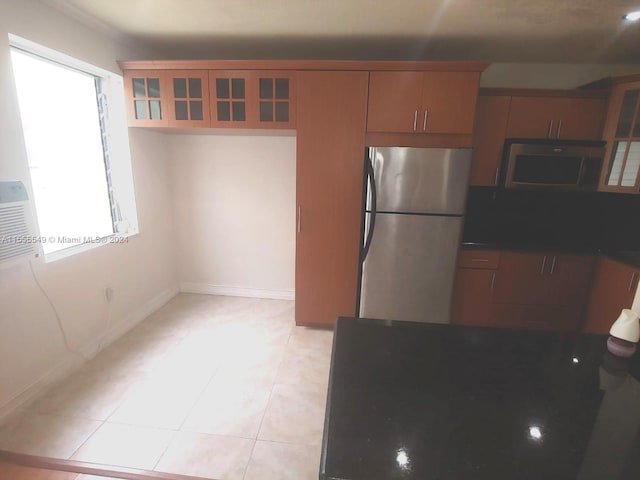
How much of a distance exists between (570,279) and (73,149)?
13.4ft

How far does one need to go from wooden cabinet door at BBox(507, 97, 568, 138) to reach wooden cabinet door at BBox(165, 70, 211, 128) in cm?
254

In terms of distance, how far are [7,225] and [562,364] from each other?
8.50 feet

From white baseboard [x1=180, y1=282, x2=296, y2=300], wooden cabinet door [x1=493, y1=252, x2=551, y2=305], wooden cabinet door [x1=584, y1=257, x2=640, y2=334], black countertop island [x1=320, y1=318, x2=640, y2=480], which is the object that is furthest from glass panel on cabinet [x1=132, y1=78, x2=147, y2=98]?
wooden cabinet door [x1=584, y1=257, x2=640, y2=334]

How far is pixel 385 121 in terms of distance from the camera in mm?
2377

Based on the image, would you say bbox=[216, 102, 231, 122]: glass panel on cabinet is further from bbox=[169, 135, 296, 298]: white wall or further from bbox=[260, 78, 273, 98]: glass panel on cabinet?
bbox=[169, 135, 296, 298]: white wall

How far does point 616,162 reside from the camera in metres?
2.45

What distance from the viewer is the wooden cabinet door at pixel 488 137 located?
2557mm

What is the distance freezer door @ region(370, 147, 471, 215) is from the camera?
7.47 ft

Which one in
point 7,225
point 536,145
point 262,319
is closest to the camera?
point 7,225

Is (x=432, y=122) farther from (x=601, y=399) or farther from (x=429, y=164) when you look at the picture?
(x=601, y=399)

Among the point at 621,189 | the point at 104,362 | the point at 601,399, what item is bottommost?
the point at 104,362

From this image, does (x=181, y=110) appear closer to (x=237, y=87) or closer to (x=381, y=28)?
(x=237, y=87)

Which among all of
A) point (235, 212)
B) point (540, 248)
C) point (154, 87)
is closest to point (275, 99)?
point (154, 87)

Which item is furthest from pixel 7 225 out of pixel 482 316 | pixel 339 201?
pixel 482 316
